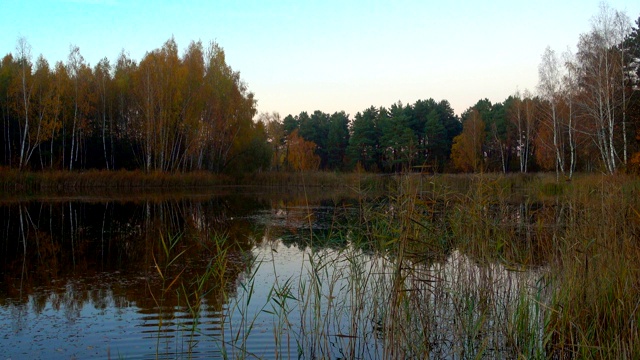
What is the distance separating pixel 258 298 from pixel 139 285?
1.72 metres

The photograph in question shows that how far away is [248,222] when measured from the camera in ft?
44.8

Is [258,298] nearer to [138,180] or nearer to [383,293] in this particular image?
[383,293]

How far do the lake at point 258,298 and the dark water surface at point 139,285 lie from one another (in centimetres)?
2

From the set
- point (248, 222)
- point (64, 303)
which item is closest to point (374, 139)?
point (248, 222)

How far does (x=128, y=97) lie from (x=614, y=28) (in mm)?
29196

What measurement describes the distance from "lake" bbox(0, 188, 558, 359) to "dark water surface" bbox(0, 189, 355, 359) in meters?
0.02

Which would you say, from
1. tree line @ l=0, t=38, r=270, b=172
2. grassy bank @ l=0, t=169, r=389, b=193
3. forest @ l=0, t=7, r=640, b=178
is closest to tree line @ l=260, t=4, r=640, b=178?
forest @ l=0, t=7, r=640, b=178

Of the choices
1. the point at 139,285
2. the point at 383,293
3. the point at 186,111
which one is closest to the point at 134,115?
the point at 186,111

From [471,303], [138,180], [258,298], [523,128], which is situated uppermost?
[523,128]

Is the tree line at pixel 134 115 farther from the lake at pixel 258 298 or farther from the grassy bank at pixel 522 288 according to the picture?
the grassy bank at pixel 522 288

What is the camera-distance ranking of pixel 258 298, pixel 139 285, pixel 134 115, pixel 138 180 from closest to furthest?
1. pixel 258 298
2. pixel 139 285
3. pixel 138 180
4. pixel 134 115

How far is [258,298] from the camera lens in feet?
20.6

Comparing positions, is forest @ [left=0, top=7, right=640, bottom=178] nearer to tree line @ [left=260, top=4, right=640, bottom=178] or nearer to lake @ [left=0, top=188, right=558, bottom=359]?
tree line @ [left=260, top=4, right=640, bottom=178]

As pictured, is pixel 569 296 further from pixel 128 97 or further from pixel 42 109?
pixel 128 97
